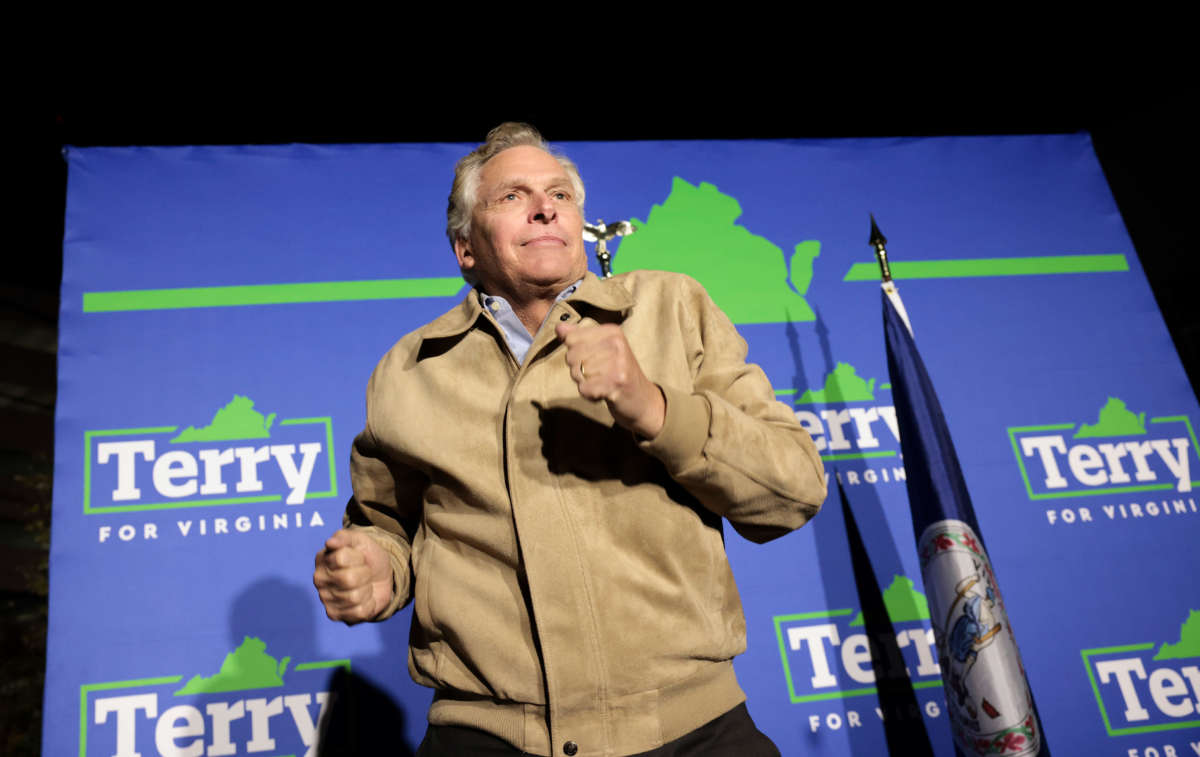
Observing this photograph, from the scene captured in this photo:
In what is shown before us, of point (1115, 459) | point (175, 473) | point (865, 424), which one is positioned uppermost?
point (175, 473)

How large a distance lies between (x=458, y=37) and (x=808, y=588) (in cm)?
223

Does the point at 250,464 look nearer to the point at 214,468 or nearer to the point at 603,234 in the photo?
the point at 214,468

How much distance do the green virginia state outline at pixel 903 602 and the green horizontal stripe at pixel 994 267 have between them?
1004 mm

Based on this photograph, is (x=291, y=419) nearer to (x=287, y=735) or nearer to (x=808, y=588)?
(x=287, y=735)

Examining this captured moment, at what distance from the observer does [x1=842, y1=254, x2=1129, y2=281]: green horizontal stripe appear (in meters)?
2.98

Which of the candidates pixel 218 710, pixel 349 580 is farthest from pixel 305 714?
pixel 349 580

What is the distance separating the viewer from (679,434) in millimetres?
1042

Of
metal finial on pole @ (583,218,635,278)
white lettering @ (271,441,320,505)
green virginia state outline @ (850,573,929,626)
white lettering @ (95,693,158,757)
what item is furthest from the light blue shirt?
green virginia state outline @ (850,573,929,626)

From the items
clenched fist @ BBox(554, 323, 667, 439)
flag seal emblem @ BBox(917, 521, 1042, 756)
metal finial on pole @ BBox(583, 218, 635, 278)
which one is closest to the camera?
clenched fist @ BBox(554, 323, 667, 439)

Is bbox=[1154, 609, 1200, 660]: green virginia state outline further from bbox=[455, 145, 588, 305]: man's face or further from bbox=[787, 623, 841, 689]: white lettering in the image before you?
bbox=[455, 145, 588, 305]: man's face

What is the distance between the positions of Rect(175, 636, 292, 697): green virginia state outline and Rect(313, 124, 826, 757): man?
107 cm

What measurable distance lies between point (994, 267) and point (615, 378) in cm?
248

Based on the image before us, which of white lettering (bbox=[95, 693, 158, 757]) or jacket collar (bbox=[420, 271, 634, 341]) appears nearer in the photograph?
jacket collar (bbox=[420, 271, 634, 341])

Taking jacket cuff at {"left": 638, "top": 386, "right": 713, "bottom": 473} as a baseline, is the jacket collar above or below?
above
